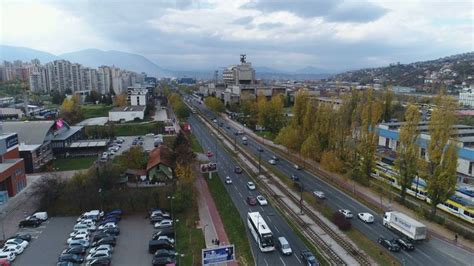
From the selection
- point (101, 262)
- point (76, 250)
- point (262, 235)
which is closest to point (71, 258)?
point (76, 250)

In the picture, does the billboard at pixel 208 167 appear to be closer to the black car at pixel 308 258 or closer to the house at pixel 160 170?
the house at pixel 160 170

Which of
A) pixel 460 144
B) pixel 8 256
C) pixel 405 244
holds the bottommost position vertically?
pixel 8 256

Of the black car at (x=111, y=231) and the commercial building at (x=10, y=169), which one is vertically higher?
the commercial building at (x=10, y=169)

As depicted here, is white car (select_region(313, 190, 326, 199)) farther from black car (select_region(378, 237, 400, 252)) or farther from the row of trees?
black car (select_region(378, 237, 400, 252))

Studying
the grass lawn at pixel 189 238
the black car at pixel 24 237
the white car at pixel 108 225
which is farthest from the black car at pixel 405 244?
the black car at pixel 24 237

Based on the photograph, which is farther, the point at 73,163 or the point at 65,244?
the point at 73,163

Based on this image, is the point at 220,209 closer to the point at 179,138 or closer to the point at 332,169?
the point at 179,138

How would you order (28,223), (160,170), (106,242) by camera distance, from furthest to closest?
(160,170)
(28,223)
(106,242)

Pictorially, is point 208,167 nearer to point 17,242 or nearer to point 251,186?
point 251,186
